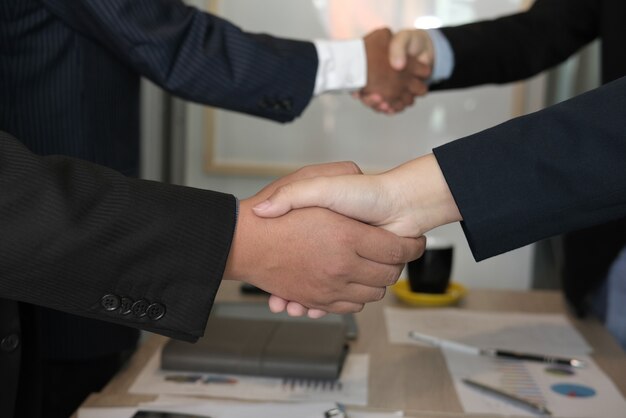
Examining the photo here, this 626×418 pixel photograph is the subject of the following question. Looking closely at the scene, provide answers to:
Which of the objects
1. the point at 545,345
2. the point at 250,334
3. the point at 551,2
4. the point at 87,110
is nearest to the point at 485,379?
the point at 545,345

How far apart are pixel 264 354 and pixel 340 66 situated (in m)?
0.65

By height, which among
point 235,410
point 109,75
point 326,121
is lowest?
point 235,410

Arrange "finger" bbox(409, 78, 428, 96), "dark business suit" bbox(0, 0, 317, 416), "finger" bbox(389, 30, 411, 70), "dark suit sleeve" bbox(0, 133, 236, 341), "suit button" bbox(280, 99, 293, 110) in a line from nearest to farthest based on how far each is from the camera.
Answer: "dark suit sleeve" bbox(0, 133, 236, 341), "dark business suit" bbox(0, 0, 317, 416), "suit button" bbox(280, 99, 293, 110), "finger" bbox(389, 30, 411, 70), "finger" bbox(409, 78, 428, 96)

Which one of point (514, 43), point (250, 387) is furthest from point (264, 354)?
point (514, 43)

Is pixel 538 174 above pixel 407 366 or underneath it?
above

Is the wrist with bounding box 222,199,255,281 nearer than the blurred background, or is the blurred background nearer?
the wrist with bounding box 222,199,255,281

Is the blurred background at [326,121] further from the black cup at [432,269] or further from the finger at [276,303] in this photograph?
the finger at [276,303]

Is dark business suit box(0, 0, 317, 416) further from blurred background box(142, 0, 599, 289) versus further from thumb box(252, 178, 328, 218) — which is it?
blurred background box(142, 0, 599, 289)

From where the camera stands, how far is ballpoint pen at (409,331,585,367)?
3.44ft

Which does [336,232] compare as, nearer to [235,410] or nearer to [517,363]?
[235,410]

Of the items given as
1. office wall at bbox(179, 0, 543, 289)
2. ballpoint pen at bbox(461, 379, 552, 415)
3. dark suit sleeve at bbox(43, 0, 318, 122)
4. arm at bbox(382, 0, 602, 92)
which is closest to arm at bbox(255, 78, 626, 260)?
ballpoint pen at bbox(461, 379, 552, 415)

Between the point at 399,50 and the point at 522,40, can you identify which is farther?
the point at 522,40

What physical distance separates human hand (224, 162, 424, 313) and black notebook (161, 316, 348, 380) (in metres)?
0.12

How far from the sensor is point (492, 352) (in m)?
1.08
